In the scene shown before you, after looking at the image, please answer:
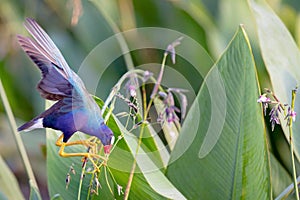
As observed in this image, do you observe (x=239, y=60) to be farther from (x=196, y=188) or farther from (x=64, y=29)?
(x=64, y=29)

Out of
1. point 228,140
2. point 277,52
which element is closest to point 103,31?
point 277,52

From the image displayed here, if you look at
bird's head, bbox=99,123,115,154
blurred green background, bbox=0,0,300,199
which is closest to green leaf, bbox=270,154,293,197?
blurred green background, bbox=0,0,300,199

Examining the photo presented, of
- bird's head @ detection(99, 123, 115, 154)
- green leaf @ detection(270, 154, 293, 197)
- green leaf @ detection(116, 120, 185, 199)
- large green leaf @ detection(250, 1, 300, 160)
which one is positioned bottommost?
green leaf @ detection(270, 154, 293, 197)

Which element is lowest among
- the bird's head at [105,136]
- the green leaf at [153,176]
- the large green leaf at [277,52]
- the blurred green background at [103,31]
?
the green leaf at [153,176]

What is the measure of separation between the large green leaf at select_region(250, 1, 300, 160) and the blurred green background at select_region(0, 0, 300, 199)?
11cm

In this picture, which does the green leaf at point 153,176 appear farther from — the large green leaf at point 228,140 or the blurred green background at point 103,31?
the blurred green background at point 103,31

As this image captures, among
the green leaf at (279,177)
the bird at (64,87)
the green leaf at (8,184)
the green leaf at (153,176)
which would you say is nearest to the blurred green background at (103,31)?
the green leaf at (279,177)

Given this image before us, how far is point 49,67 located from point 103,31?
2.03 feet

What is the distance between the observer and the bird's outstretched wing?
400 millimetres

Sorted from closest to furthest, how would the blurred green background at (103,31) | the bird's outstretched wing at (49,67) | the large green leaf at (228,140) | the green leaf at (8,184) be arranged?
the bird's outstretched wing at (49,67)
the large green leaf at (228,140)
the green leaf at (8,184)
the blurred green background at (103,31)

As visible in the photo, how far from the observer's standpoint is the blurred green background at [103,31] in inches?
36.7

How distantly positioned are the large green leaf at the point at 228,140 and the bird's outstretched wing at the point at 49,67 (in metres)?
0.16

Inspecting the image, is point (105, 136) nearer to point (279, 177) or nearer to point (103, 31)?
point (279, 177)

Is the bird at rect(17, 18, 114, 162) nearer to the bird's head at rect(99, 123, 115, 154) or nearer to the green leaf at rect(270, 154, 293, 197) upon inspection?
the bird's head at rect(99, 123, 115, 154)
